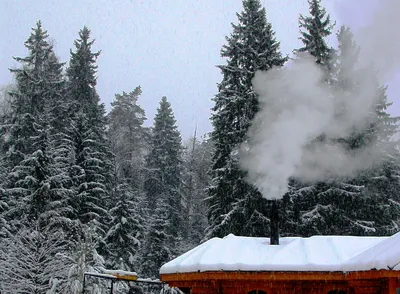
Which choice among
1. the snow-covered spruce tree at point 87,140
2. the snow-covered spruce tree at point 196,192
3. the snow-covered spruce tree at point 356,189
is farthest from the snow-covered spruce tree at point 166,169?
the snow-covered spruce tree at point 356,189

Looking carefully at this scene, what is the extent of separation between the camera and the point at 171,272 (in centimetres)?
1184

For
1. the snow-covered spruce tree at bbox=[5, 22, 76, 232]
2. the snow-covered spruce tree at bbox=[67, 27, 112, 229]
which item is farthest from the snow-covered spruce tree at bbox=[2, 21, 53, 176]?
the snow-covered spruce tree at bbox=[67, 27, 112, 229]

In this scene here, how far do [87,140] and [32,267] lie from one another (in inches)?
407

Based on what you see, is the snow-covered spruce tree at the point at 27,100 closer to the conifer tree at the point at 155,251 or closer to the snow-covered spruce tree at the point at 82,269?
the conifer tree at the point at 155,251

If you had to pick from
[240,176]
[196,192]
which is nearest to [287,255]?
[240,176]

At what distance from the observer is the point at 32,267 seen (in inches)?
767

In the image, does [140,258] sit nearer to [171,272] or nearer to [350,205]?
[350,205]

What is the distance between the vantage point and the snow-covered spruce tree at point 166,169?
3666 centimetres

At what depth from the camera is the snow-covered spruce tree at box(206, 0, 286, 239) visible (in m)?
22.5

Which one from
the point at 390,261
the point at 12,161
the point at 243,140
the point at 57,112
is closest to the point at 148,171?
the point at 57,112

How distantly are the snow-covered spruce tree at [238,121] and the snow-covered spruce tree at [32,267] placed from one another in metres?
7.22

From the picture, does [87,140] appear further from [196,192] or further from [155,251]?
[196,192]

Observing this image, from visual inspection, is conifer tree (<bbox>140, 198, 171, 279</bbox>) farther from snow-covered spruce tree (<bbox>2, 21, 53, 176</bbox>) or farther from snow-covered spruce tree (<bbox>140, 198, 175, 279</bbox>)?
snow-covered spruce tree (<bbox>2, 21, 53, 176</bbox>)

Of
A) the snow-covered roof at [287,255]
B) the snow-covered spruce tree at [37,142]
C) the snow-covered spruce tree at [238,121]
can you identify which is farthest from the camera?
the snow-covered spruce tree at [37,142]
